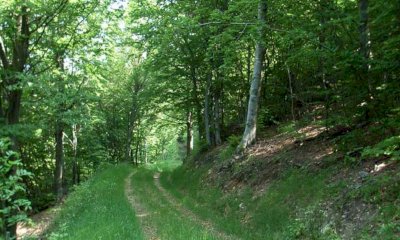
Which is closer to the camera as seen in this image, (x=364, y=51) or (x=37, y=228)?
(x=364, y=51)

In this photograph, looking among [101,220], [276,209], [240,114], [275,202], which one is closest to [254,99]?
[275,202]

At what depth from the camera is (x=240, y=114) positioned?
75.2ft

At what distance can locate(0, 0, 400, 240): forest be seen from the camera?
25.6 feet

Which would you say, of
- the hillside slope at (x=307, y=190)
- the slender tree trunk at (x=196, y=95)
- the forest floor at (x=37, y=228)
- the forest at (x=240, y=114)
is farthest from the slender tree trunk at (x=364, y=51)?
the slender tree trunk at (x=196, y=95)

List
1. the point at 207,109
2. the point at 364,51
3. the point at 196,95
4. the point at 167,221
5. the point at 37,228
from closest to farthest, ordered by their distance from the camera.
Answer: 1. the point at 364,51
2. the point at 167,221
3. the point at 37,228
4. the point at 207,109
5. the point at 196,95

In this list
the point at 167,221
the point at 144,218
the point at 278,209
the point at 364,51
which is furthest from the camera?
the point at 144,218

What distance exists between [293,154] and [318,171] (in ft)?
7.08

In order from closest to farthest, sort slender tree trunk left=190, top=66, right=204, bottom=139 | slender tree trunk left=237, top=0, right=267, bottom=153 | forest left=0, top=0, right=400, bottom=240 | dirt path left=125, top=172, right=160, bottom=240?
forest left=0, top=0, right=400, bottom=240 < dirt path left=125, top=172, right=160, bottom=240 < slender tree trunk left=237, top=0, right=267, bottom=153 < slender tree trunk left=190, top=66, right=204, bottom=139

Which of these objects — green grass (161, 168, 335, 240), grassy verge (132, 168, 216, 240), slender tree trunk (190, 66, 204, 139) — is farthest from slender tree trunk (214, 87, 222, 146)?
green grass (161, 168, 335, 240)

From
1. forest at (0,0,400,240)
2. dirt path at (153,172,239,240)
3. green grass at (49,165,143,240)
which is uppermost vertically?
forest at (0,0,400,240)

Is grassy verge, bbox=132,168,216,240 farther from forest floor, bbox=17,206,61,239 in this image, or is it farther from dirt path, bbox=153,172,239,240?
forest floor, bbox=17,206,61,239

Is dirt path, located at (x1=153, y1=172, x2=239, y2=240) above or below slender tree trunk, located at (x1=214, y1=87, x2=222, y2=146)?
below

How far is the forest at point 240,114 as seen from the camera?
7.81m

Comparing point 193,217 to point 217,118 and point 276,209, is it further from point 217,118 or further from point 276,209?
point 217,118
